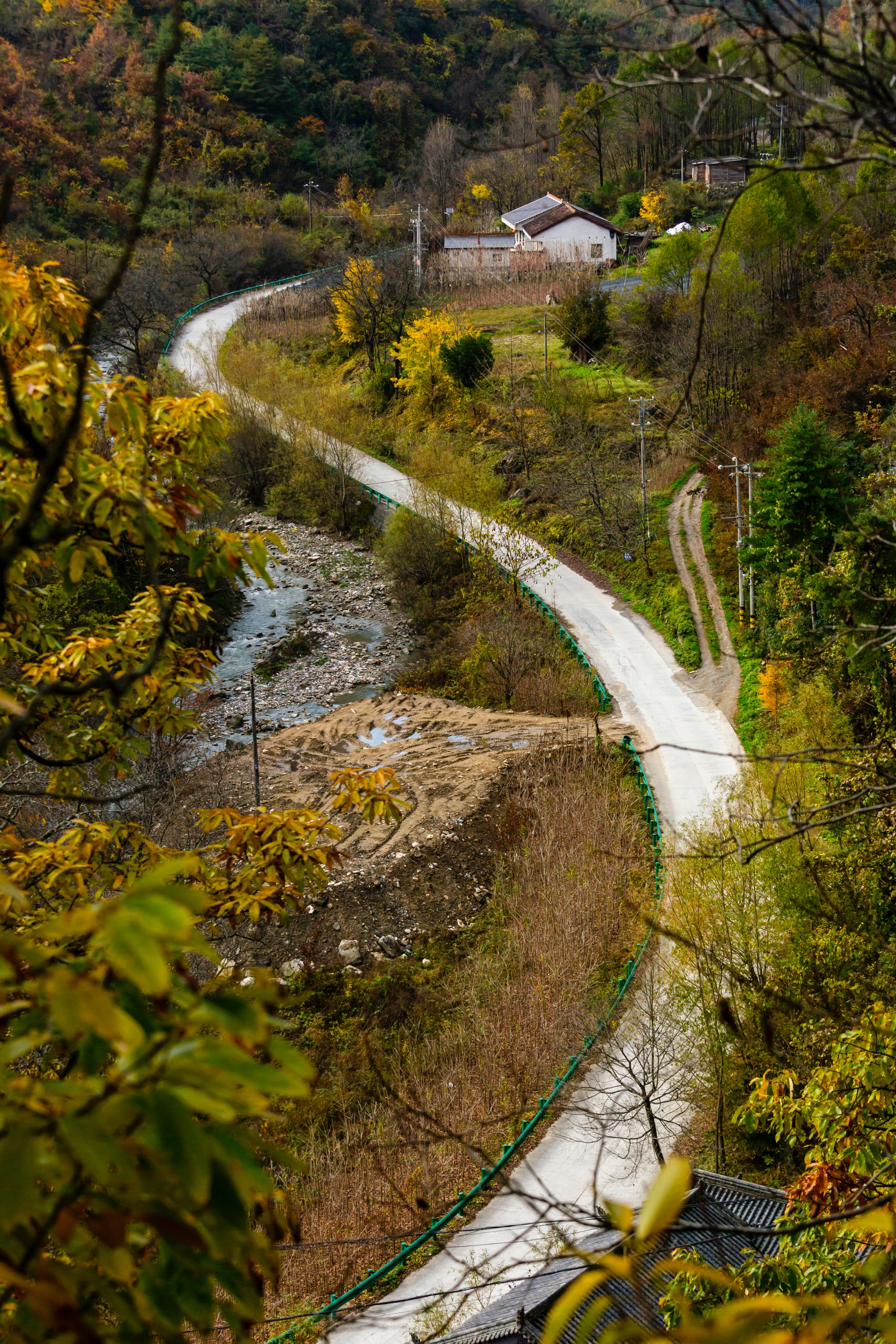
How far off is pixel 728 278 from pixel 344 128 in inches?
2046

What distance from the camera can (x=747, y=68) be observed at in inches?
109

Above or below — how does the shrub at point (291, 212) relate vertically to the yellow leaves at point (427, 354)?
above

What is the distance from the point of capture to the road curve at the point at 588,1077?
7172mm

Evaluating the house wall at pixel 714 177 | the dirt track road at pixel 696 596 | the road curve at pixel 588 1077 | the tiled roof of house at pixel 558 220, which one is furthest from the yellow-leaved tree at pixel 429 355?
the house wall at pixel 714 177

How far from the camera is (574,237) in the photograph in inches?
2216

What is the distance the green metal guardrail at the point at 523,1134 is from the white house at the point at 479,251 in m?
44.0

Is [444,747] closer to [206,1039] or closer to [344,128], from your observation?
[206,1039]

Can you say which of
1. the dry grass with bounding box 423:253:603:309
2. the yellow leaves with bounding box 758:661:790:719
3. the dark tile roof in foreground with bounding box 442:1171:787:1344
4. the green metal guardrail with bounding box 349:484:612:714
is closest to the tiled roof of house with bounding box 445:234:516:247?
the dry grass with bounding box 423:253:603:309

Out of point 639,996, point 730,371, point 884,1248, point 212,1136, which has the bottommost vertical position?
point 639,996

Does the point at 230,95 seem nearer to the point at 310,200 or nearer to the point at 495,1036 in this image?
the point at 310,200

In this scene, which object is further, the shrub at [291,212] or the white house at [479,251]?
the shrub at [291,212]

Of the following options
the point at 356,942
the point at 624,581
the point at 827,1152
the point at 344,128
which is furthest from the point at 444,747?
the point at 344,128

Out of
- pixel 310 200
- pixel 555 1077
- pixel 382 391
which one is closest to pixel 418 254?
pixel 382 391

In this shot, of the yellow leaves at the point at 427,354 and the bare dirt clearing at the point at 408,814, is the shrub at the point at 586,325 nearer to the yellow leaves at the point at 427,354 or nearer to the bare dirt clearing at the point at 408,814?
the yellow leaves at the point at 427,354
